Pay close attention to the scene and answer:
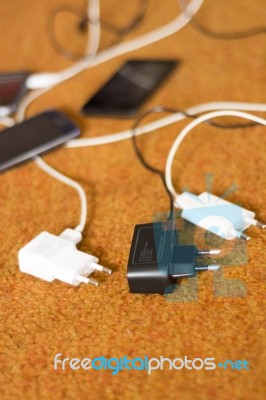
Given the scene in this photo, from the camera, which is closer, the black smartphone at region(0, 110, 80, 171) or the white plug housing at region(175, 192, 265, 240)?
the white plug housing at region(175, 192, 265, 240)

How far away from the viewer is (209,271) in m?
0.54

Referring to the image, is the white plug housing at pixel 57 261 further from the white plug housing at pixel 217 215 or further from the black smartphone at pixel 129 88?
the black smartphone at pixel 129 88

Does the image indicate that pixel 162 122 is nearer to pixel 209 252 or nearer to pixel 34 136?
pixel 34 136

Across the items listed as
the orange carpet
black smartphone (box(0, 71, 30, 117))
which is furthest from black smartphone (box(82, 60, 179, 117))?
black smartphone (box(0, 71, 30, 117))

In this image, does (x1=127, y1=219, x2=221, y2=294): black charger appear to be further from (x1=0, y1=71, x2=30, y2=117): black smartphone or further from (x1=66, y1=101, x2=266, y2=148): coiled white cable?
(x1=0, y1=71, x2=30, y2=117): black smartphone

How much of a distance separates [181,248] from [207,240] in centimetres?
4

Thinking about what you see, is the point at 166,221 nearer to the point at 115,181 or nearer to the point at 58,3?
the point at 115,181

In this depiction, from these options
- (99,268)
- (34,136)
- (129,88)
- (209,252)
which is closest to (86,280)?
(99,268)

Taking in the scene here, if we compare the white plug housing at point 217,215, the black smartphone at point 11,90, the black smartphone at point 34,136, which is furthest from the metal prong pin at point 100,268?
the black smartphone at point 11,90

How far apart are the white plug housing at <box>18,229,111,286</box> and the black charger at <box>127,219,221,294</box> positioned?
44 mm

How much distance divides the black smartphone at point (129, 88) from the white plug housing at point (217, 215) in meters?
0.26

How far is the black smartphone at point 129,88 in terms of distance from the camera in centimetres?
83

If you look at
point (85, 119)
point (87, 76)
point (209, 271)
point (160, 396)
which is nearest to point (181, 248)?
point (209, 271)

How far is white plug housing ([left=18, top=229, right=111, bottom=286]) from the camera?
540 mm
